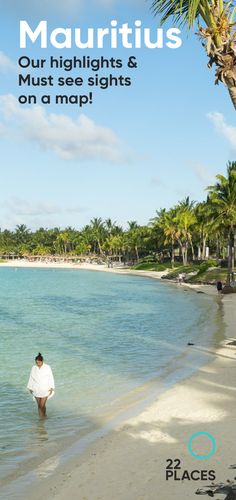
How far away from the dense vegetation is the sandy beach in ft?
131

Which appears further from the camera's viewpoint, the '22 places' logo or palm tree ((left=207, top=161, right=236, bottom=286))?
palm tree ((left=207, top=161, right=236, bottom=286))

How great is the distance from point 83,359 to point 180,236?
90.6 meters

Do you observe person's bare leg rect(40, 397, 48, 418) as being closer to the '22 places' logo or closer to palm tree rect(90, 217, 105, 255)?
the '22 places' logo

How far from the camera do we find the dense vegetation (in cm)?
5266

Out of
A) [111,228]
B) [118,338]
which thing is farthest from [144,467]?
[111,228]

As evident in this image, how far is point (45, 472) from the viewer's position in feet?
30.5

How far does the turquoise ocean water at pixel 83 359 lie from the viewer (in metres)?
11.8

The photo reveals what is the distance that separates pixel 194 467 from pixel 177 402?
16.3ft

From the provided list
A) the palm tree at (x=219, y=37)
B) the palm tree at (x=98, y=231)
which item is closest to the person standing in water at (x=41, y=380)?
the palm tree at (x=219, y=37)

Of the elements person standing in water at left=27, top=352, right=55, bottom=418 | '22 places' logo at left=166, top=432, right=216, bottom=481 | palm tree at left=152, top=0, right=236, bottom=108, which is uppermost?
palm tree at left=152, top=0, right=236, bottom=108

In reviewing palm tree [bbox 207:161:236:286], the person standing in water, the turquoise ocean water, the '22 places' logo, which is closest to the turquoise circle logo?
the '22 places' logo

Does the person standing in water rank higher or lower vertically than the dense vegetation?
lower

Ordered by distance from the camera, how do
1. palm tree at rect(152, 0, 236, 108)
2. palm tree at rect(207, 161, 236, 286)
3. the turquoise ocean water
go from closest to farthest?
palm tree at rect(152, 0, 236, 108) → the turquoise ocean water → palm tree at rect(207, 161, 236, 286)

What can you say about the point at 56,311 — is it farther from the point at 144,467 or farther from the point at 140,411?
the point at 144,467
